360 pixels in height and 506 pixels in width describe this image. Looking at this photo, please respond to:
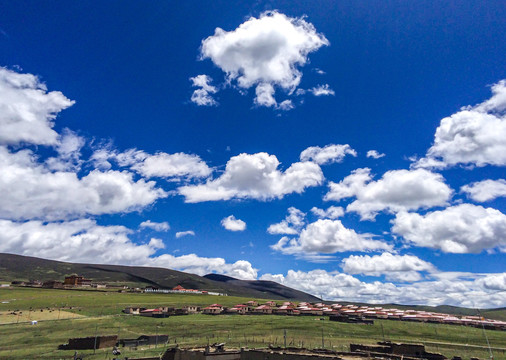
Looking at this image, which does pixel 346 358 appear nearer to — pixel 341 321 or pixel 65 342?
pixel 65 342

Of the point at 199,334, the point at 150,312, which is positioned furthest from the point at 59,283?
the point at 199,334

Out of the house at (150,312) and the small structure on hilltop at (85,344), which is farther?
the house at (150,312)

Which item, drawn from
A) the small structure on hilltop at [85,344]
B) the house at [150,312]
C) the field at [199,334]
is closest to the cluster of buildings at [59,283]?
the field at [199,334]

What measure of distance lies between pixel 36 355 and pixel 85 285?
153 metres

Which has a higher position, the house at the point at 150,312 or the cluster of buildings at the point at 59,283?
the cluster of buildings at the point at 59,283

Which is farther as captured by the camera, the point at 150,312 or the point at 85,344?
the point at 150,312

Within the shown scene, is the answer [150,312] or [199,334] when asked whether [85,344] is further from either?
[150,312]

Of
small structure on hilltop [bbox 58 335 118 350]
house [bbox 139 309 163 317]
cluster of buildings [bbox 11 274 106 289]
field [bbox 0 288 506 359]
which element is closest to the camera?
small structure on hilltop [bbox 58 335 118 350]

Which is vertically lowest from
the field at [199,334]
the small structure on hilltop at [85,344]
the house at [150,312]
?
the house at [150,312]

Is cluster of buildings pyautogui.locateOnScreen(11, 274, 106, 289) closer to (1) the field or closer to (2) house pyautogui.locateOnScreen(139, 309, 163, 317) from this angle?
(1) the field

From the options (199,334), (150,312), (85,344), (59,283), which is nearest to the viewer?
(85,344)

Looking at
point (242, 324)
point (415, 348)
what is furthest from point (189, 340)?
point (415, 348)

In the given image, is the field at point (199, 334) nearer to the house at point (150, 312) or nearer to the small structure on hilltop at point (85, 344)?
the small structure on hilltop at point (85, 344)

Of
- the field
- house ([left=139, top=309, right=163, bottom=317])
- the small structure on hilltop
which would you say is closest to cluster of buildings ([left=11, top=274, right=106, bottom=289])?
the field
